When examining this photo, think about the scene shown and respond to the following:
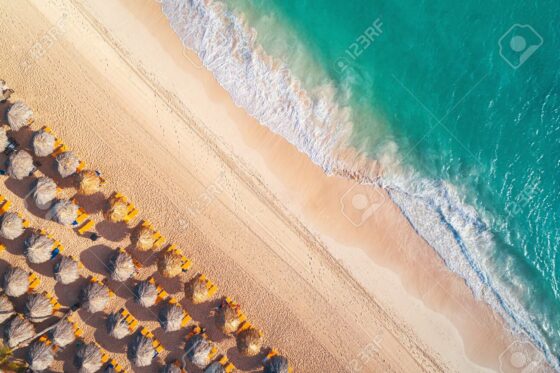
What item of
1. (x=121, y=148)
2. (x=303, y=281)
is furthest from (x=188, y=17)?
(x=303, y=281)

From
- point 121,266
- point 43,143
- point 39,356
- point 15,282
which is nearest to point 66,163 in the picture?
point 43,143

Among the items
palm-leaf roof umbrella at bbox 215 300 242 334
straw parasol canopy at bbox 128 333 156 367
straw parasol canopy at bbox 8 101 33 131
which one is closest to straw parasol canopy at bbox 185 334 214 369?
palm-leaf roof umbrella at bbox 215 300 242 334

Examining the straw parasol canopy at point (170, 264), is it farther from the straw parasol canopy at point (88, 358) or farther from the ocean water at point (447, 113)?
the ocean water at point (447, 113)

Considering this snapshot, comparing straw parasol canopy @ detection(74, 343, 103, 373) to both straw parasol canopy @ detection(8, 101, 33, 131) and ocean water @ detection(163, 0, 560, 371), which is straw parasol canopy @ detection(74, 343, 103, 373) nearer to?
straw parasol canopy @ detection(8, 101, 33, 131)

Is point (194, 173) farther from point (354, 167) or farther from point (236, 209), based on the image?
point (354, 167)

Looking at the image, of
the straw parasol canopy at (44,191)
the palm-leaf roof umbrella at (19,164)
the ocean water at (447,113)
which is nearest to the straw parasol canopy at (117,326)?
the straw parasol canopy at (44,191)

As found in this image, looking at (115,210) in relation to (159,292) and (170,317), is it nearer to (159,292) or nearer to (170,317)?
(159,292)
